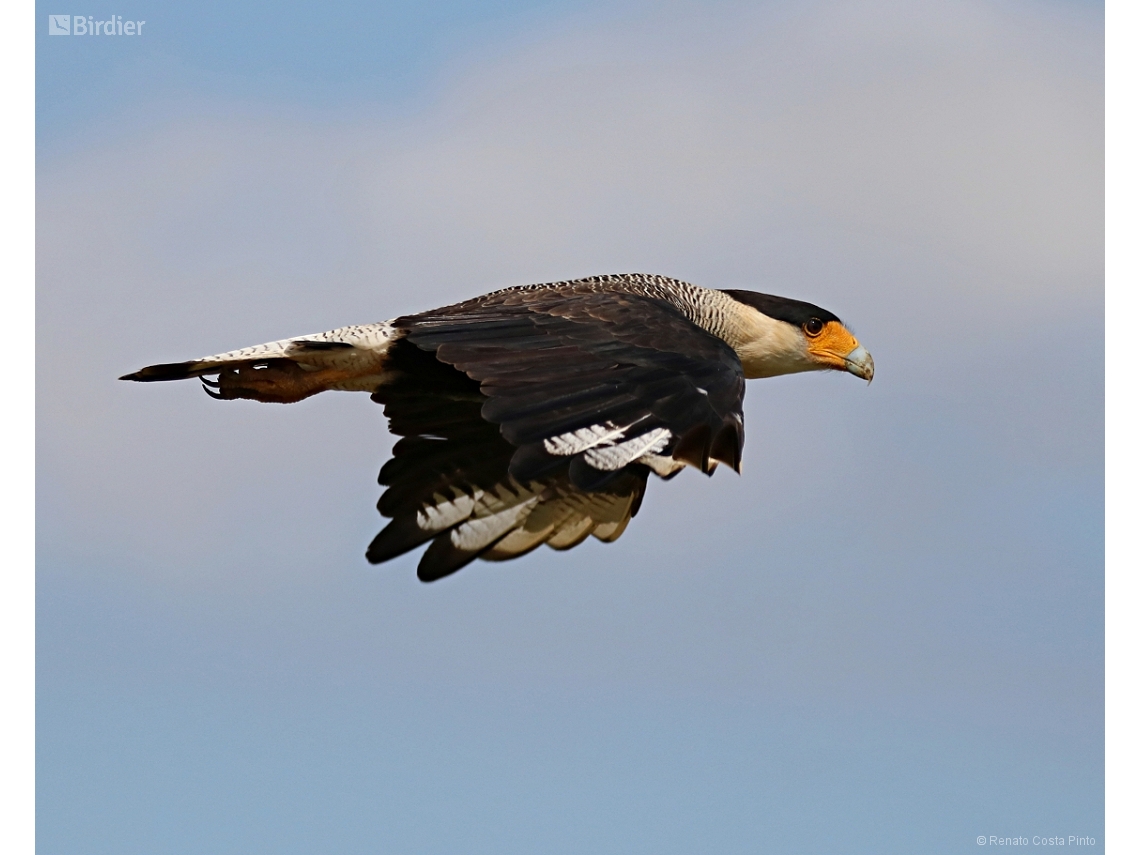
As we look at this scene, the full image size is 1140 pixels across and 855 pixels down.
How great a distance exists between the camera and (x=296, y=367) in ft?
26.8

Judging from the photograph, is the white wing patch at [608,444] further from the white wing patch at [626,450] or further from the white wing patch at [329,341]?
the white wing patch at [329,341]

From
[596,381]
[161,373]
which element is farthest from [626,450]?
[161,373]

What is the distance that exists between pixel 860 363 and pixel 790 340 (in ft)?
1.53

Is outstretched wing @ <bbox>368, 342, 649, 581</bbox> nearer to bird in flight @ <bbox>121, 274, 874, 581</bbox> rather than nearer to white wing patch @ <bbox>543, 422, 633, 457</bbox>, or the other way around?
bird in flight @ <bbox>121, 274, 874, 581</bbox>

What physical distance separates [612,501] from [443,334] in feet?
4.73

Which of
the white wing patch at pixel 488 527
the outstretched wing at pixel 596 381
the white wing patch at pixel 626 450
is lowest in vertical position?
the white wing patch at pixel 488 527

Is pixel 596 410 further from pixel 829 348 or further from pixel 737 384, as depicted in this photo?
pixel 829 348

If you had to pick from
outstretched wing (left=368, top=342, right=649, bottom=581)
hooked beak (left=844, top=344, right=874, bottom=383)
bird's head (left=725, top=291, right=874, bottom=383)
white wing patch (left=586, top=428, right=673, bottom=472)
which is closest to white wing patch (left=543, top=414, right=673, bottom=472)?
white wing patch (left=586, top=428, right=673, bottom=472)

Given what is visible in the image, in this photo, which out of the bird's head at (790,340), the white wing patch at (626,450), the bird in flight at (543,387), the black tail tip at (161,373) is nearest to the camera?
the white wing patch at (626,450)

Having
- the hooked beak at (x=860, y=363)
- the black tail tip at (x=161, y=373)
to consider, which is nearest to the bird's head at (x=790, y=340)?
the hooked beak at (x=860, y=363)

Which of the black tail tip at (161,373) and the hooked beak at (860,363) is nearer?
the black tail tip at (161,373)

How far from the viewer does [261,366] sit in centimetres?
817

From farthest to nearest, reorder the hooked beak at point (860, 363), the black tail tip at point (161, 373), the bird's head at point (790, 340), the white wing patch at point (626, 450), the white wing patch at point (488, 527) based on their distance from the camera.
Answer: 1. the hooked beak at point (860, 363)
2. the bird's head at point (790, 340)
3. the white wing patch at point (488, 527)
4. the black tail tip at point (161, 373)
5. the white wing patch at point (626, 450)

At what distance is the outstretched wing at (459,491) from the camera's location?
800 cm
